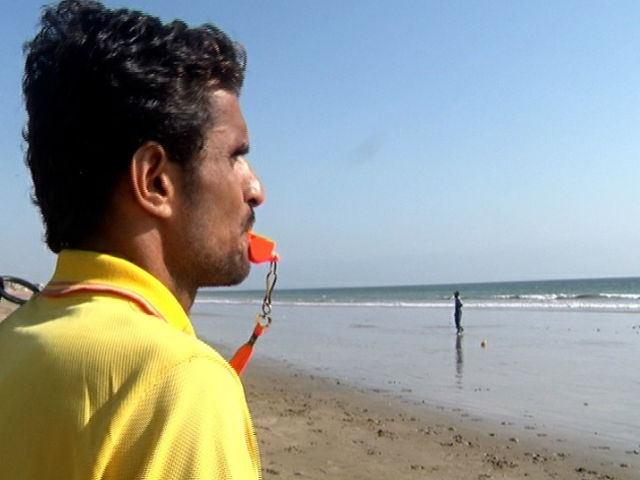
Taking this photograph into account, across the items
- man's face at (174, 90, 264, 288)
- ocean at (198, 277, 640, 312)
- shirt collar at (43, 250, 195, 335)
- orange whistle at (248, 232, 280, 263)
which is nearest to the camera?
shirt collar at (43, 250, 195, 335)

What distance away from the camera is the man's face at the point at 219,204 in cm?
132

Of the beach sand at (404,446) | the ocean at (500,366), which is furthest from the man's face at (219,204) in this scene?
the ocean at (500,366)

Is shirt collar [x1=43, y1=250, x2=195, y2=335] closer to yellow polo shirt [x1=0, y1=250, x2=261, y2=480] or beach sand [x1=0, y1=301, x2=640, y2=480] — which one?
yellow polo shirt [x1=0, y1=250, x2=261, y2=480]

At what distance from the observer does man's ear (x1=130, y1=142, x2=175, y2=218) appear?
49.6 inches

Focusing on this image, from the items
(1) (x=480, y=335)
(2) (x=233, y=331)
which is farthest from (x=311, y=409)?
(2) (x=233, y=331)

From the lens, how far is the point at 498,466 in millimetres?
7863

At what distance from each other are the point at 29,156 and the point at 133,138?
0.28 meters

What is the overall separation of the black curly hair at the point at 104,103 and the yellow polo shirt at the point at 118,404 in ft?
0.89

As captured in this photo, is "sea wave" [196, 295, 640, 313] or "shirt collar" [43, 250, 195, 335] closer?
"shirt collar" [43, 250, 195, 335]

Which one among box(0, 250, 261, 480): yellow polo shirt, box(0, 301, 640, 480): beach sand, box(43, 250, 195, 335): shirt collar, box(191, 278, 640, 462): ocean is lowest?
box(0, 301, 640, 480): beach sand

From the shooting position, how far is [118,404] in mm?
970

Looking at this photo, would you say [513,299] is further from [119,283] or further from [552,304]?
[119,283]

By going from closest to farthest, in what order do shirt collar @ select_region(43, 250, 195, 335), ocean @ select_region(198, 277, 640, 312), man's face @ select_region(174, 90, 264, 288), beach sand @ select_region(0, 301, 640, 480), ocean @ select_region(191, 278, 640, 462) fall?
shirt collar @ select_region(43, 250, 195, 335) < man's face @ select_region(174, 90, 264, 288) < beach sand @ select_region(0, 301, 640, 480) < ocean @ select_region(191, 278, 640, 462) < ocean @ select_region(198, 277, 640, 312)

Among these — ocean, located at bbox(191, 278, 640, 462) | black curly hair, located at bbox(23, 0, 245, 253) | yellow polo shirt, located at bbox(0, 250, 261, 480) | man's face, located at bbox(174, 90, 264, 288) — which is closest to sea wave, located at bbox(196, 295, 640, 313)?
ocean, located at bbox(191, 278, 640, 462)
